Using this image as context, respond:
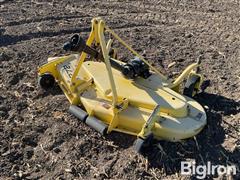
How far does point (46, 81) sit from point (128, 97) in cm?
180

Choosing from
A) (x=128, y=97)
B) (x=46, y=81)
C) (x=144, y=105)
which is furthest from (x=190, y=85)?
(x=46, y=81)

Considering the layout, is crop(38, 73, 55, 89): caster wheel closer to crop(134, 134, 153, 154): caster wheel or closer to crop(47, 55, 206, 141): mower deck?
crop(47, 55, 206, 141): mower deck

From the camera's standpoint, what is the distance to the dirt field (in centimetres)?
589

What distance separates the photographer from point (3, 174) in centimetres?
588

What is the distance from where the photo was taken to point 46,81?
24.5 ft

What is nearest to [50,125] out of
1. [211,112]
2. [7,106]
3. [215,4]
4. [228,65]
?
[7,106]

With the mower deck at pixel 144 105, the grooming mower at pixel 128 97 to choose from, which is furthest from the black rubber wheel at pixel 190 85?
the mower deck at pixel 144 105

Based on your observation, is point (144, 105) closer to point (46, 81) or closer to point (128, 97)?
point (128, 97)

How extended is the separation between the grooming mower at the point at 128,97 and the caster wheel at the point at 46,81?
0.30 metres

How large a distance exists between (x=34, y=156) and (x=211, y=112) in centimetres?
259

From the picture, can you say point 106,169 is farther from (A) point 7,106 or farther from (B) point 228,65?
(B) point 228,65

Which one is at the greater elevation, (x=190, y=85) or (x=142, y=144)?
(x=190, y=85)

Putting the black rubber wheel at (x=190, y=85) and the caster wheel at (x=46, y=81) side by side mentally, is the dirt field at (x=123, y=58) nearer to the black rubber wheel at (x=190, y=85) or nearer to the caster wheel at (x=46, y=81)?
the caster wheel at (x=46, y=81)

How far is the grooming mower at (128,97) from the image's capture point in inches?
235
